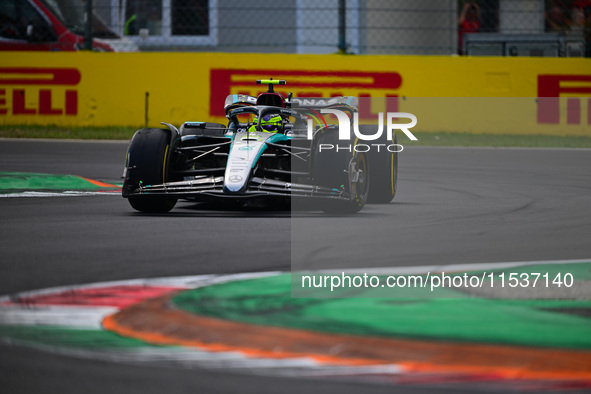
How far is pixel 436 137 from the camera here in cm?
1606

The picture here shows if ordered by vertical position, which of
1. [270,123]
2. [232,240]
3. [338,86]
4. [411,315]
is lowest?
[411,315]

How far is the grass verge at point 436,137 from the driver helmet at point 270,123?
7141 millimetres

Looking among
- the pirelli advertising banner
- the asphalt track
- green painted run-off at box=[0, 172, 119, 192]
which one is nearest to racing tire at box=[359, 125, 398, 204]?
the asphalt track

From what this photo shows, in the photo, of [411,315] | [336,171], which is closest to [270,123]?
[336,171]

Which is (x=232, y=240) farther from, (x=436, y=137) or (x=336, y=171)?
(x=436, y=137)

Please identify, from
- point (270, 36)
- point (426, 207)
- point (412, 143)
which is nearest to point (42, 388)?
point (426, 207)

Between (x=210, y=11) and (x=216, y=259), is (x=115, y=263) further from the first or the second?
(x=210, y=11)

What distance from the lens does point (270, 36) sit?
20703 mm

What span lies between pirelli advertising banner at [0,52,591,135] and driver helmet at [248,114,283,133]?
7.58 metres

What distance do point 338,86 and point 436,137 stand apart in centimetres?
162

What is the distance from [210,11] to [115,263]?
1530 centimetres

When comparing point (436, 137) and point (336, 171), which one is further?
point (436, 137)

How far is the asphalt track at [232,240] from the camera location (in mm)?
3295

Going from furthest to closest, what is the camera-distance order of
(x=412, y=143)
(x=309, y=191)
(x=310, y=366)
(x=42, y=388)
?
1. (x=412, y=143)
2. (x=309, y=191)
3. (x=310, y=366)
4. (x=42, y=388)
